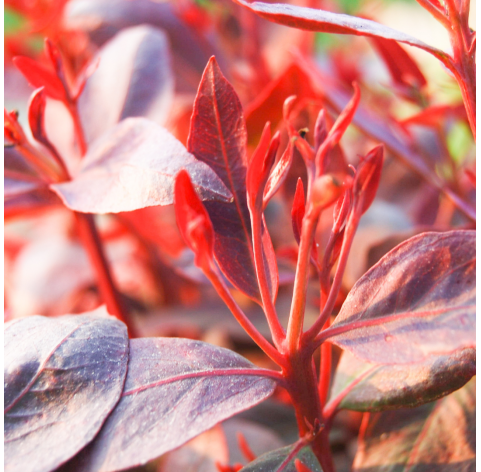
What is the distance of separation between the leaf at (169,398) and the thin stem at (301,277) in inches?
1.4

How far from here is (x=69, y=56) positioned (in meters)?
0.91

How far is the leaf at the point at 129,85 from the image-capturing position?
0.58 m

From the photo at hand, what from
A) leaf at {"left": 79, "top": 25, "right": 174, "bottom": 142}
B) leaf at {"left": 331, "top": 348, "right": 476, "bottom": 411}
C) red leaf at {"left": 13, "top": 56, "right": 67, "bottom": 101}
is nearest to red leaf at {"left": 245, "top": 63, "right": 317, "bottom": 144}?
leaf at {"left": 79, "top": 25, "right": 174, "bottom": 142}

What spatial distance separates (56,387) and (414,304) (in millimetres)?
240

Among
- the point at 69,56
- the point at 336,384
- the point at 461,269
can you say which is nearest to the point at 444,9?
the point at 461,269

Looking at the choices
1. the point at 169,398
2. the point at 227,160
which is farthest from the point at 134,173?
the point at 169,398

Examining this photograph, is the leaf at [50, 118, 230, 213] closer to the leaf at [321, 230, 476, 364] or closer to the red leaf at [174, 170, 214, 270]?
the red leaf at [174, 170, 214, 270]

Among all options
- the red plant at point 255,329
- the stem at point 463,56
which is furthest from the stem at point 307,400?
the stem at point 463,56

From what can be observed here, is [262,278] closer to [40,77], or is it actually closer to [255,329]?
[255,329]

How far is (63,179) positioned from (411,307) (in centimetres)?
40

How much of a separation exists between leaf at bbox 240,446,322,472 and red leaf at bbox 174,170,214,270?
0.15 meters

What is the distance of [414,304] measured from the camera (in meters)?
0.30

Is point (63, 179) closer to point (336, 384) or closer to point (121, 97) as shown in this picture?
point (121, 97)

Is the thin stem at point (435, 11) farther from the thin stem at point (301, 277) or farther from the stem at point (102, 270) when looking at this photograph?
the stem at point (102, 270)
